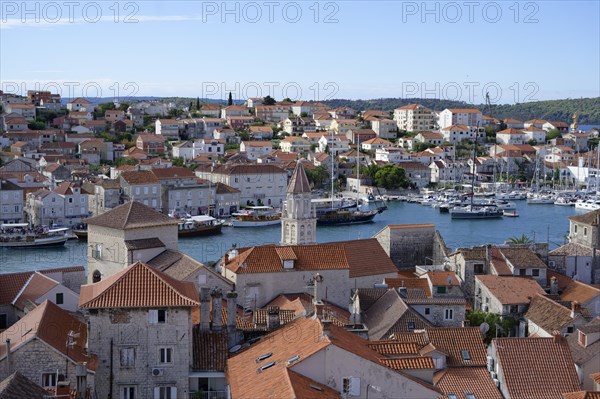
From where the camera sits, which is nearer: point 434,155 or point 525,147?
point 434,155

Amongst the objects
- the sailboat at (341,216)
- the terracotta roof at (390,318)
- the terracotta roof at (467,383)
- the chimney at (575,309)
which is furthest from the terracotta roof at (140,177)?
the terracotta roof at (467,383)

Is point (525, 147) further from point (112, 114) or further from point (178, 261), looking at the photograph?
point (178, 261)

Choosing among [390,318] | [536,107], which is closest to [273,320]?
[390,318]

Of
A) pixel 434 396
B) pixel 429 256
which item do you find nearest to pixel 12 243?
pixel 429 256

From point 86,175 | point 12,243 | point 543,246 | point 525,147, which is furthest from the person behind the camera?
point 525,147

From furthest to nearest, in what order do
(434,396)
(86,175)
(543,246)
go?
(86,175) < (543,246) < (434,396)

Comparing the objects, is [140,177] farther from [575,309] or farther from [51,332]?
[51,332]

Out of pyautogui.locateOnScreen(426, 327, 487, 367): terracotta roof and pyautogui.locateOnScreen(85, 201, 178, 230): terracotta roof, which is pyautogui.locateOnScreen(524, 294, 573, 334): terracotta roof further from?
pyautogui.locateOnScreen(85, 201, 178, 230): terracotta roof
